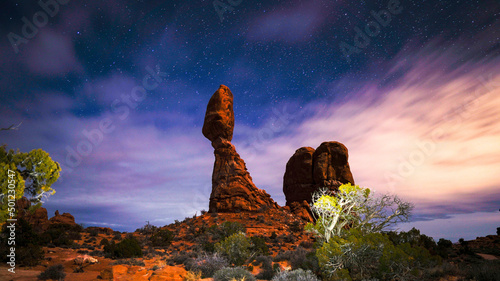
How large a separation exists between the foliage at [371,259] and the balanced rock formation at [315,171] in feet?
90.6

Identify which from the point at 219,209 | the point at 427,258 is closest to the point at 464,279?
the point at 427,258

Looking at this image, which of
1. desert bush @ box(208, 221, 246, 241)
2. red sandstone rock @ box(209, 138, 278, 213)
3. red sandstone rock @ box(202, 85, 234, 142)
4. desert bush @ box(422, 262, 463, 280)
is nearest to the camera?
desert bush @ box(422, 262, 463, 280)

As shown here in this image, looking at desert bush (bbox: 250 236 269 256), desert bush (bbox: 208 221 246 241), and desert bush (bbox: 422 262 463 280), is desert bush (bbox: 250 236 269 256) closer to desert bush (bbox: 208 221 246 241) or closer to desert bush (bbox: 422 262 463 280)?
desert bush (bbox: 208 221 246 241)

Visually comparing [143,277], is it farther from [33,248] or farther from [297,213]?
[297,213]

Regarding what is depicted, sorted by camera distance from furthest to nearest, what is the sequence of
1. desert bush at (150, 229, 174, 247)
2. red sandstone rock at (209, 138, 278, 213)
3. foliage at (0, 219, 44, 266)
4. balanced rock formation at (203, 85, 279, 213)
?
balanced rock formation at (203, 85, 279, 213)
red sandstone rock at (209, 138, 278, 213)
desert bush at (150, 229, 174, 247)
foliage at (0, 219, 44, 266)

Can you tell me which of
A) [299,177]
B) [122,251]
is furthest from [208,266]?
[299,177]

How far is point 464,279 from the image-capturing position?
900 cm

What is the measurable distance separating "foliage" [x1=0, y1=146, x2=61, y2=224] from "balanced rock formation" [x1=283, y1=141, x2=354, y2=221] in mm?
30637

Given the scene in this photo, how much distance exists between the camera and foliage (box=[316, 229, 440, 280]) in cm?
930

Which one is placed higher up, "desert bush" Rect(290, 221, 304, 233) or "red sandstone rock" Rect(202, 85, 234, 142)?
"red sandstone rock" Rect(202, 85, 234, 142)

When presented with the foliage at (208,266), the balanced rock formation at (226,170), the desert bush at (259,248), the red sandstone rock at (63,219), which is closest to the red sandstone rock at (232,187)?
the balanced rock formation at (226,170)

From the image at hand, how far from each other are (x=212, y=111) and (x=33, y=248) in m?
25.6

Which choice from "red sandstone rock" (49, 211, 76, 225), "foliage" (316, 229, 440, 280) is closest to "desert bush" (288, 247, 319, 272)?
"foliage" (316, 229, 440, 280)

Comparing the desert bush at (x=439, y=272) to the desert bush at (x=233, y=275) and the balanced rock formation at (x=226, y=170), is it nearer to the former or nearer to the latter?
the desert bush at (x=233, y=275)
